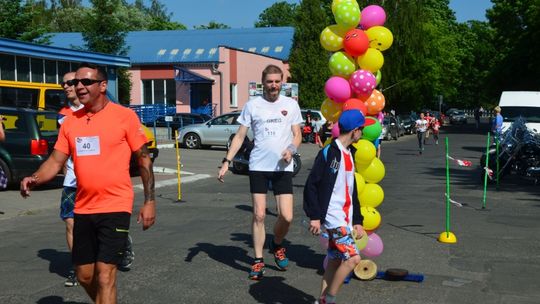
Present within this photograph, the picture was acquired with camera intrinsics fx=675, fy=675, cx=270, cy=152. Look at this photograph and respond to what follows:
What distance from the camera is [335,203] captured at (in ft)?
16.6

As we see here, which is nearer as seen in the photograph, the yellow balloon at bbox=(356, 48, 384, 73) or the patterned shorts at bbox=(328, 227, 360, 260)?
the patterned shorts at bbox=(328, 227, 360, 260)

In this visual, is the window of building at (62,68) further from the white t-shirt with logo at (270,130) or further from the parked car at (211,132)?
the white t-shirt with logo at (270,130)

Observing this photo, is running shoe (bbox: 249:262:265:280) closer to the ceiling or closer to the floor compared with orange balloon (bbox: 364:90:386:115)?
closer to the floor

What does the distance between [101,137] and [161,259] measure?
3.31 m

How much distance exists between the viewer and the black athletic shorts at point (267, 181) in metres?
6.46

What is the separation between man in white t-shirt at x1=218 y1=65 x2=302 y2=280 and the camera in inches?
254

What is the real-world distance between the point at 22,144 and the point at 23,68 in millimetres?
13245

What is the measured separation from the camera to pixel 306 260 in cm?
730

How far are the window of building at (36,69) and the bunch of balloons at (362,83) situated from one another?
2157 centimetres

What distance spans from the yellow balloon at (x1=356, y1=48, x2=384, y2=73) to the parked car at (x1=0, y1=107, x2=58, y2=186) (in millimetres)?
8733

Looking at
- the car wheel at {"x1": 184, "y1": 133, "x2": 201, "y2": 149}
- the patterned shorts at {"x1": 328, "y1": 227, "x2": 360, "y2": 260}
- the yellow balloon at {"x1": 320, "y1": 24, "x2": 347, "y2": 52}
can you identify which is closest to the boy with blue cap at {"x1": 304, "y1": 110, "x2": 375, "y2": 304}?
the patterned shorts at {"x1": 328, "y1": 227, "x2": 360, "y2": 260}

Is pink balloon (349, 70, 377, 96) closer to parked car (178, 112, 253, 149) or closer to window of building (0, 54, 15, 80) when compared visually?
parked car (178, 112, 253, 149)

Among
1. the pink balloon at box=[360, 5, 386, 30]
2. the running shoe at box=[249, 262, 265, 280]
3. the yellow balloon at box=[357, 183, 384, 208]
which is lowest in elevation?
the running shoe at box=[249, 262, 265, 280]

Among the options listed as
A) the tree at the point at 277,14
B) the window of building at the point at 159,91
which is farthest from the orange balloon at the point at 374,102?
the tree at the point at 277,14
